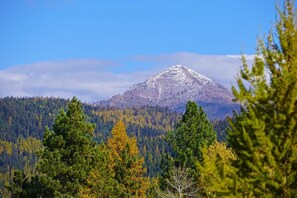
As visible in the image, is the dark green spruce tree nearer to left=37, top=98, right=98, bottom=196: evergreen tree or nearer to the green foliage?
the green foliage

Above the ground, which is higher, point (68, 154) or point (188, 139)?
point (188, 139)

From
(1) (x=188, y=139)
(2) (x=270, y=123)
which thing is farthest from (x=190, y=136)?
(2) (x=270, y=123)

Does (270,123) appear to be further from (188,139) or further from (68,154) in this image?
(188,139)

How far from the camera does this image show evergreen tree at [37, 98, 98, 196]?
35375 mm

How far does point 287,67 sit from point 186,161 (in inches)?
1100

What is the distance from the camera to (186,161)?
41000 mm

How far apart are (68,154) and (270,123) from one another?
2448cm

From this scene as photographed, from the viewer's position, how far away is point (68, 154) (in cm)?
3609

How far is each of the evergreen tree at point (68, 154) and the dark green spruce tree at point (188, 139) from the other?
24.0 ft

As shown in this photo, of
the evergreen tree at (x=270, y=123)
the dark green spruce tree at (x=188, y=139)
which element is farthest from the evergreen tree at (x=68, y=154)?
the evergreen tree at (x=270, y=123)

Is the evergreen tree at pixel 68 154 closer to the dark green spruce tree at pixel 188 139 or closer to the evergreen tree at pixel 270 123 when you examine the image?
the dark green spruce tree at pixel 188 139

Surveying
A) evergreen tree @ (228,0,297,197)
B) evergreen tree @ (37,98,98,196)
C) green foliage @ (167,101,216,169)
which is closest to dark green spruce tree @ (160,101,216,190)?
green foliage @ (167,101,216,169)

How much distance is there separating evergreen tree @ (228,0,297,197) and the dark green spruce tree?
27.3m

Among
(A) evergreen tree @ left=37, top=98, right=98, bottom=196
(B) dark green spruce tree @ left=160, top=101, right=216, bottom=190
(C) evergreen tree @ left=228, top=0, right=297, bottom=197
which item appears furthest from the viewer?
(B) dark green spruce tree @ left=160, top=101, right=216, bottom=190
